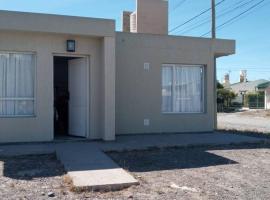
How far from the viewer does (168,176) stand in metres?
7.53

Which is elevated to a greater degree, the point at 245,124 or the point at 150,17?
the point at 150,17

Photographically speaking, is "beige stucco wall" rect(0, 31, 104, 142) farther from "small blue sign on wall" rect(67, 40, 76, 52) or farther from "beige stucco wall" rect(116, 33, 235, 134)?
"beige stucco wall" rect(116, 33, 235, 134)

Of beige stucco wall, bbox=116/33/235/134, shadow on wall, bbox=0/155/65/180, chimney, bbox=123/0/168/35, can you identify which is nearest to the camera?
shadow on wall, bbox=0/155/65/180

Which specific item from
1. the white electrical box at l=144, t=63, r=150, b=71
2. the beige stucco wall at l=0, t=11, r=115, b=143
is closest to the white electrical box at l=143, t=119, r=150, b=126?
the white electrical box at l=144, t=63, r=150, b=71

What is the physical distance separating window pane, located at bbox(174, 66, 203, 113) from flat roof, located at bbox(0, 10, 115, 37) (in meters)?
3.87

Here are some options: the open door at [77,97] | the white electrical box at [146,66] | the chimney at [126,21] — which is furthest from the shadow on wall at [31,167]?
the chimney at [126,21]

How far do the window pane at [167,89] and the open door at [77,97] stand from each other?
3.23 metres

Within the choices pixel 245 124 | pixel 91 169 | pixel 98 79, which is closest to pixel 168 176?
pixel 91 169

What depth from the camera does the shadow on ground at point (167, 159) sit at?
8.43 metres

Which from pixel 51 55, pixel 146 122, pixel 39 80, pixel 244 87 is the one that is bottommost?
pixel 146 122

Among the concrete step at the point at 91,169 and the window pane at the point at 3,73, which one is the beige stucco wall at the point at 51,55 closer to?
the window pane at the point at 3,73

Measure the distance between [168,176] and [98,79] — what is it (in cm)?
526

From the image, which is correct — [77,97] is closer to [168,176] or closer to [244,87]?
[168,176]

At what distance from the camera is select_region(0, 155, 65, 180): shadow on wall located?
752 centimetres
